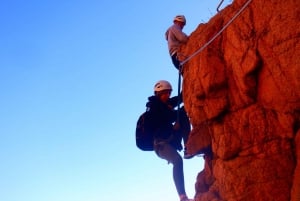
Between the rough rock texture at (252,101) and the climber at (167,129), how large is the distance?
0.85 m

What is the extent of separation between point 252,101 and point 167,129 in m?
2.93

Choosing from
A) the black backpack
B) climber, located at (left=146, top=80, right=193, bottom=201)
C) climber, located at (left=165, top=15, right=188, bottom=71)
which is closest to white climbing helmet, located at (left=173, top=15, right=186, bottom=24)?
climber, located at (left=165, top=15, right=188, bottom=71)

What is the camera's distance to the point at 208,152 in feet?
32.1

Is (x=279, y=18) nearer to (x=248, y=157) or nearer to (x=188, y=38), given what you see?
(x=248, y=157)

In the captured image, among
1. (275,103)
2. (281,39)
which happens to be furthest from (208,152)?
(281,39)

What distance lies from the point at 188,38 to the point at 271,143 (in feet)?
14.1

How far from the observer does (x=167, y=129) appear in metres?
10.4

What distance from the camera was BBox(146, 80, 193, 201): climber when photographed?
9.99 m

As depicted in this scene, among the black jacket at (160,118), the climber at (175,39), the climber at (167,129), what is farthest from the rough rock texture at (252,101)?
the climber at (175,39)

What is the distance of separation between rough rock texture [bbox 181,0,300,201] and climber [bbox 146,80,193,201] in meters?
0.85

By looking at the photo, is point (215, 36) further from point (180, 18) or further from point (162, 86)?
point (180, 18)

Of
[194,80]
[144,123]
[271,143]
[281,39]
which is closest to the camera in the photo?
[281,39]

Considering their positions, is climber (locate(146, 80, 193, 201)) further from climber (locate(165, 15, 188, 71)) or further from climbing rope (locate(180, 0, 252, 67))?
climbing rope (locate(180, 0, 252, 67))

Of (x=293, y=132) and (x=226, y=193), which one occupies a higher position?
(x=293, y=132)
